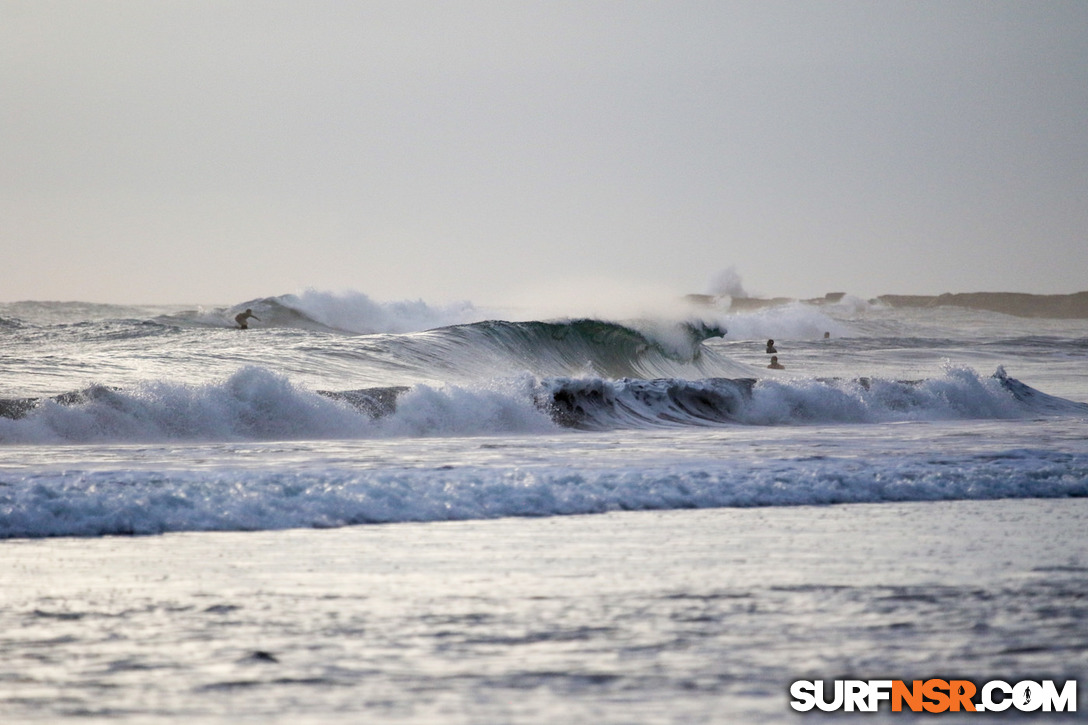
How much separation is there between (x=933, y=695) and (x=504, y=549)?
242 centimetres

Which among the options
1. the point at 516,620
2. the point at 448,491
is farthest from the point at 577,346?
the point at 516,620

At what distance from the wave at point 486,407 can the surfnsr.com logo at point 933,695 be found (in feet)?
26.6

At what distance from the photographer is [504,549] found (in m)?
4.95

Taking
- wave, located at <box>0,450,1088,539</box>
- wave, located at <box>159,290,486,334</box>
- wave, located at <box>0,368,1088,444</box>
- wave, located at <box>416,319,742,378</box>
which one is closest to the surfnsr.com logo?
wave, located at <box>0,450,1088,539</box>

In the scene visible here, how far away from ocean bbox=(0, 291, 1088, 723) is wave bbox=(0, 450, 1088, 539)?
0.03m

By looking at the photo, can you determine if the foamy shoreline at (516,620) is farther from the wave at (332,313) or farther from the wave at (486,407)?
the wave at (332,313)

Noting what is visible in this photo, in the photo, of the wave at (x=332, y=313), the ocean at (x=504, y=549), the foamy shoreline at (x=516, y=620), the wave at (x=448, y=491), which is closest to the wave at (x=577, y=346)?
the ocean at (x=504, y=549)

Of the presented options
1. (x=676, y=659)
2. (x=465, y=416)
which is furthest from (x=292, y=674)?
(x=465, y=416)

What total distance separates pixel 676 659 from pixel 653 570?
126 cm

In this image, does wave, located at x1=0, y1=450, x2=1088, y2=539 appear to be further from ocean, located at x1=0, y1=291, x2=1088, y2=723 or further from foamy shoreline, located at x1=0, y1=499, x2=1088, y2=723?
foamy shoreline, located at x1=0, y1=499, x2=1088, y2=723

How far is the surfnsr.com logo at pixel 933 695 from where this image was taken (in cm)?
280

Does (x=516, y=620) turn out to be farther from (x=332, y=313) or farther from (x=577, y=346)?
(x=332, y=313)

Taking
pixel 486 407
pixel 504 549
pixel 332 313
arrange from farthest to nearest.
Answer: pixel 332 313 < pixel 486 407 < pixel 504 549

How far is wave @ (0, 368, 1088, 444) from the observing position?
10.1 m
